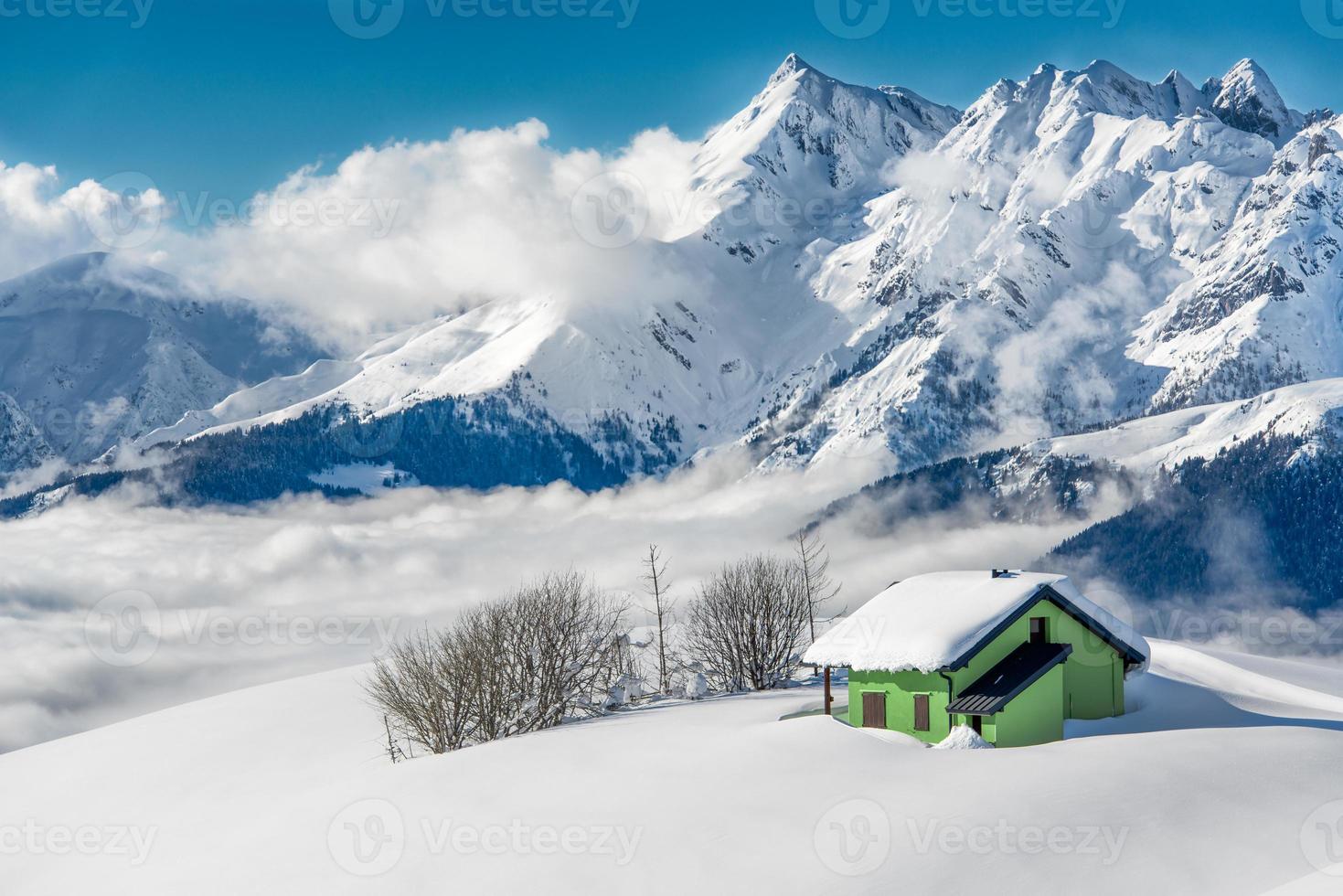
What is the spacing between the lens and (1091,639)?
174 ft

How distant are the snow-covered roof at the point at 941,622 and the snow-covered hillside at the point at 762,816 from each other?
345cm

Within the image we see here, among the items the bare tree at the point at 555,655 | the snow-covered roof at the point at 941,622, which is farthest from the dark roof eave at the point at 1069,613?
the bare tree at the point at 555,655

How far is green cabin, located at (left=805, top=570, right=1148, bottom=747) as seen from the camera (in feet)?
156

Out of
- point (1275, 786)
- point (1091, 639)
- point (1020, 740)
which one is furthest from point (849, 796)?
point (1091, 639)

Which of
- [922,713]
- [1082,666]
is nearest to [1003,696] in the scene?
[922,713]

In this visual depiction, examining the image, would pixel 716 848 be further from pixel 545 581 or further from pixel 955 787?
pixel 545 581

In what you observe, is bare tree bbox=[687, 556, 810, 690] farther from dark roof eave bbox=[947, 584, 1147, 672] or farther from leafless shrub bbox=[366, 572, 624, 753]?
dark roof eave bbox=[947, 584, 1147, 672]

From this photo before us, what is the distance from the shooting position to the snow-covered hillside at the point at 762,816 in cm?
3553

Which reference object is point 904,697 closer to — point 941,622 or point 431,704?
point 941,622

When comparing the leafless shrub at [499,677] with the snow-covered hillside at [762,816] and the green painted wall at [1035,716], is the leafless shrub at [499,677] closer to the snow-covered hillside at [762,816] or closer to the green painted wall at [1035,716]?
the snow-covered hillside at [762,816]

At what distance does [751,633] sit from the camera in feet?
234

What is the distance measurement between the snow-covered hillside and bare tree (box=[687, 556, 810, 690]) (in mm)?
10148

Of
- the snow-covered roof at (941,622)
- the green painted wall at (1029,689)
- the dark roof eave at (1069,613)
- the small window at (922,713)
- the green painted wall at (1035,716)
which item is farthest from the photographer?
the small window at (922,713)

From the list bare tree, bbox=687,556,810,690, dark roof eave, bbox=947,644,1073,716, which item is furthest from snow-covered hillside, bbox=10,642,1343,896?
bare tree, bbox=687,556,810,690
